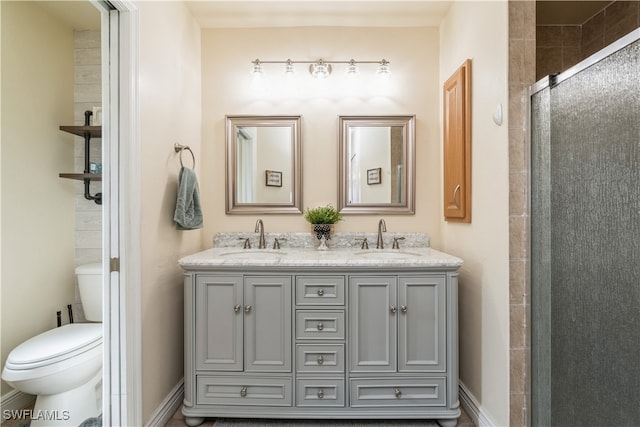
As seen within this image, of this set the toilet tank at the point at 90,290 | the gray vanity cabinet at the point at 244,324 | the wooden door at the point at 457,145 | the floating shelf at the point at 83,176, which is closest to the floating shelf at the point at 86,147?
the floating shelf at the point at 83,176

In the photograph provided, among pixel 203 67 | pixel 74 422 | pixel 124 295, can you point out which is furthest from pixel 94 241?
pixel 203 67

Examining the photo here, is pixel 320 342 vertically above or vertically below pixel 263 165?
below

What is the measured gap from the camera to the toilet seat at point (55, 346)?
1.46 m

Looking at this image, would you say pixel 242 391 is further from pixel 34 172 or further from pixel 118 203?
pixel 34 172

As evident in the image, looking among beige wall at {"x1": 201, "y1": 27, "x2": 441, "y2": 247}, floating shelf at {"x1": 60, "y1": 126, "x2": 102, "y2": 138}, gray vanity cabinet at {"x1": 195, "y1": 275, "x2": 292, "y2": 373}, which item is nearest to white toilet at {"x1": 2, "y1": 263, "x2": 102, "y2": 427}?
gray vanity cabinet at {"x1": 195, "y1": 275, "x2": 292, "y2": 373}

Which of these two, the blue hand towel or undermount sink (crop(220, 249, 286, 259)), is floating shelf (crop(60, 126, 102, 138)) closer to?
the blue hand towel

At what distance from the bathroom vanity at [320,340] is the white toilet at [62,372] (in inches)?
16.5

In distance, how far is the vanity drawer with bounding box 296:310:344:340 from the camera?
178 cm

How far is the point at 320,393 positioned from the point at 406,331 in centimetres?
57

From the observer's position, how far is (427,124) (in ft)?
7.82

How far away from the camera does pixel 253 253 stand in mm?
2238

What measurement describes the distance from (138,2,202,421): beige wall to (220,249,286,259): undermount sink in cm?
28

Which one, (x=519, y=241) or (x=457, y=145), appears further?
(x=457, y=145)

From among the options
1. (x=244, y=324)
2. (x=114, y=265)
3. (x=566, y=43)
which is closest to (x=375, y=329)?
(x=244, y=324)
